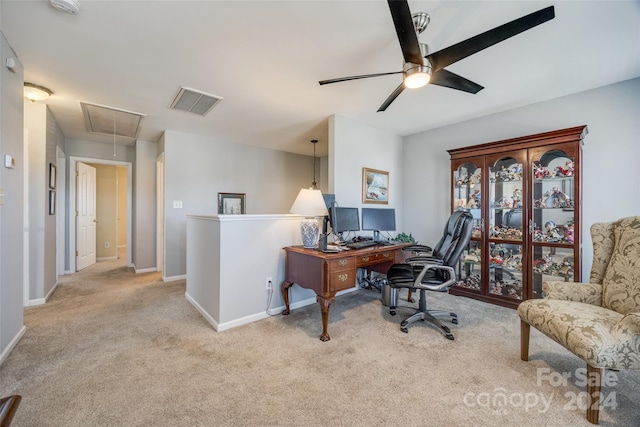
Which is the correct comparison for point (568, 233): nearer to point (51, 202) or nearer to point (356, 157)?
point (356, 157)

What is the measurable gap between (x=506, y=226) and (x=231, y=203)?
4.08m

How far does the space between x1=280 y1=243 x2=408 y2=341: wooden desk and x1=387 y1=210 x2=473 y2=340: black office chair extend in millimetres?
357

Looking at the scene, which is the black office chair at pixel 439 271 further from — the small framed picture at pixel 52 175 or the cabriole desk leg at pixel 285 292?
the small framed picture at pixel 52 175

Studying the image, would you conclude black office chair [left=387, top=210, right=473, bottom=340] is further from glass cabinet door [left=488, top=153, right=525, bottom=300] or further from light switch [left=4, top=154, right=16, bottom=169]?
light switch [left=4, top=154, right=16, bottom=169]

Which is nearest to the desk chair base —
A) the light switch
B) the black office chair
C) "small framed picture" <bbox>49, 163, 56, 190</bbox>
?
the black office chair

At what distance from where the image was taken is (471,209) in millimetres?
3258

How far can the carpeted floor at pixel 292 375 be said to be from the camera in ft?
4.44

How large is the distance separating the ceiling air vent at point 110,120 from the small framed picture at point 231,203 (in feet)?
5.08

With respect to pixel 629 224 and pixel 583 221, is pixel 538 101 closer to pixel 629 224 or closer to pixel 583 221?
pixel 583 221

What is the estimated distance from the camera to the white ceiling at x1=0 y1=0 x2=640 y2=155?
1.58m

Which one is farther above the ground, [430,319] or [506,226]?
[506,226]

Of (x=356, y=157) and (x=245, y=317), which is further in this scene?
(x=356, y=157)

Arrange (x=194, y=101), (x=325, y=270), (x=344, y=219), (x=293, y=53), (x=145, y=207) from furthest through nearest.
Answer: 1. (x=145, y=207)
2. (x=344, y=219)
3. (x=194, y=101)
4. (x=325, y=270)
5. (x=293, y=53)

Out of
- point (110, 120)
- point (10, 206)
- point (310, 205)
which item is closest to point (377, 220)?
point (310, 205)
